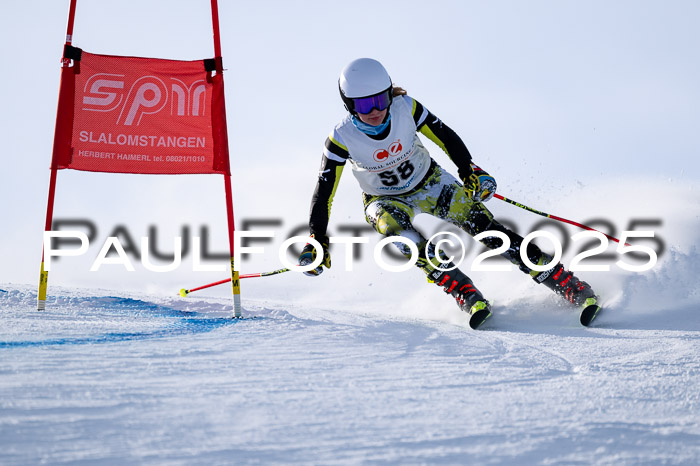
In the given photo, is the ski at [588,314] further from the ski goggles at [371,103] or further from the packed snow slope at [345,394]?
the ski goggles at [371,103]

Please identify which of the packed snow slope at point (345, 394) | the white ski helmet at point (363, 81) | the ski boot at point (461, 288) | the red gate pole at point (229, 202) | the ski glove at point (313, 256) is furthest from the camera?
the red gate pole at point (229, 202)

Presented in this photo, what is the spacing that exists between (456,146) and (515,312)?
3.85 feet

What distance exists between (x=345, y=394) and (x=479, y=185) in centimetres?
242

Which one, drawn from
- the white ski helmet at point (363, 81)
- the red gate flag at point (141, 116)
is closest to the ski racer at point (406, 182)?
the white ski helmet at point (363, 81)

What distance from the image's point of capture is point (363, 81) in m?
3.90

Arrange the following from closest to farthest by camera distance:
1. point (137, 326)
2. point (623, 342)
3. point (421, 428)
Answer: point (421, 428) → point (623, 342) → point (137, 326)

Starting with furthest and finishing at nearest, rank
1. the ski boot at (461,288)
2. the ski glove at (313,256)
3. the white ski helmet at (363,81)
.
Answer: the ski glove at (313,256) < the ski boot at (461,288) < the white ski helmet at (363,81)

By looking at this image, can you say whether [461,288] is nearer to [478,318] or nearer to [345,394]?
[478,318]

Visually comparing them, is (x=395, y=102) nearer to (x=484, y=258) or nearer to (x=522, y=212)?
(x=484, y=258)

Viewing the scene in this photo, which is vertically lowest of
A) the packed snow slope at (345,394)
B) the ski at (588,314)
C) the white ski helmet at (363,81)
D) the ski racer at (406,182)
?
the packed snow slope at (345,394)

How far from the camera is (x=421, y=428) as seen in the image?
1.88 metres

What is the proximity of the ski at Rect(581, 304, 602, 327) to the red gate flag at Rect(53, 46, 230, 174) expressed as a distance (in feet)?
8.23

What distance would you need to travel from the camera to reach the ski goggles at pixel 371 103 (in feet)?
12.8

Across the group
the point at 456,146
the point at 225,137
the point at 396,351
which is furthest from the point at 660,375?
the point at 225,137
